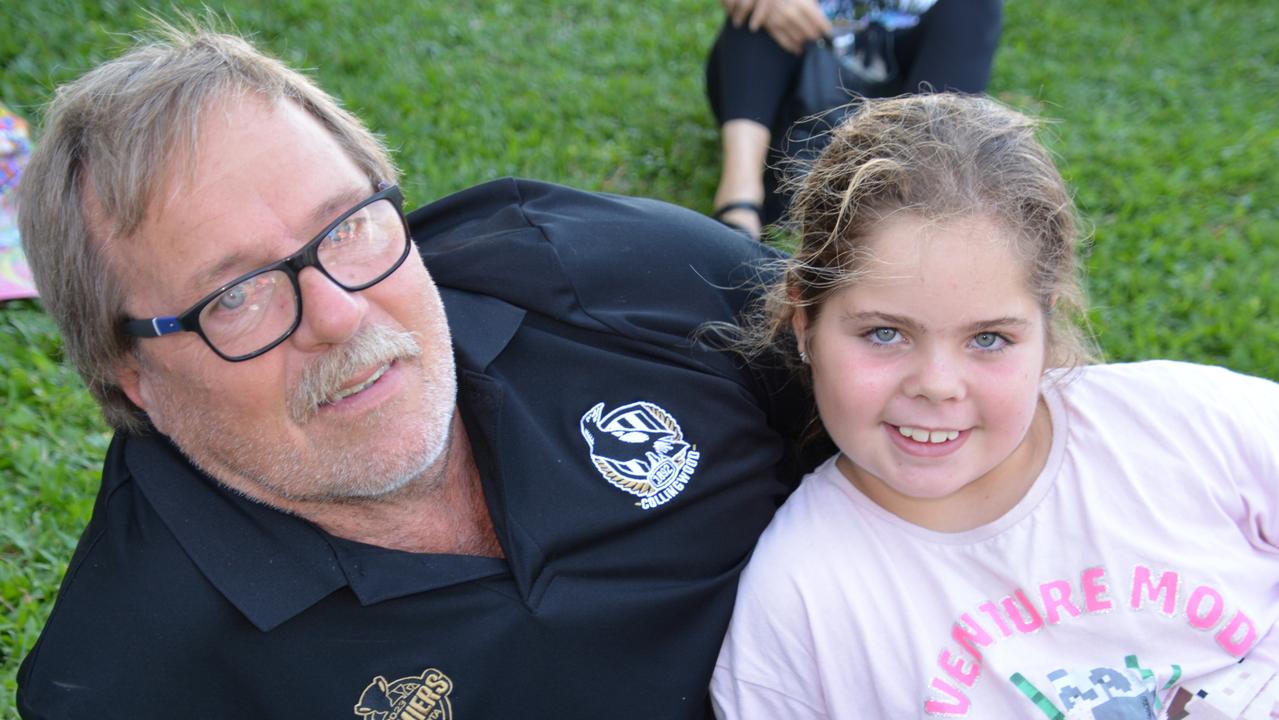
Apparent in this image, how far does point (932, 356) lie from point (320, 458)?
1162 mm

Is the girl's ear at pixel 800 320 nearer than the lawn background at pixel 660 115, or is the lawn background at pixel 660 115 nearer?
the girl's ear at pixel 800 320

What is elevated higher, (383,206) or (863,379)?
(383,206)

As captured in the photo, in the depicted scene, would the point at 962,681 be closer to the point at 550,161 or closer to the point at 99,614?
the point at 99,614

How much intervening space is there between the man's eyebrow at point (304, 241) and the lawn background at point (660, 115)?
4.80 feet

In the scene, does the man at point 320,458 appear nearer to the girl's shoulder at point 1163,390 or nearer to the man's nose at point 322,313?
the man's nose at point 322,313

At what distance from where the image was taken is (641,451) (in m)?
2.31

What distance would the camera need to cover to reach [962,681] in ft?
6.91

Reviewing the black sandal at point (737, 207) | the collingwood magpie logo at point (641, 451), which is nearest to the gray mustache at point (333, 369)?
the collingwood magpie logo at point (641, 451)

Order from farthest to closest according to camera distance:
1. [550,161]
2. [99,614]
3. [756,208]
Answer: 1. [550,161]
2. [756,208]
3. [99,614]

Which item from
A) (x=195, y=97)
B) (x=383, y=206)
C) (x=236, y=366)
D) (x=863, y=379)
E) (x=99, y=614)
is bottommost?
(x=99, y=614)

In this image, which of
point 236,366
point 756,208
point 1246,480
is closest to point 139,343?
point 236,366

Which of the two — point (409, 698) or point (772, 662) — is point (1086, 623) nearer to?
point (772, 662)

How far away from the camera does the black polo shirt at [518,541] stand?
194cm

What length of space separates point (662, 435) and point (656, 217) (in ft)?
1.91
